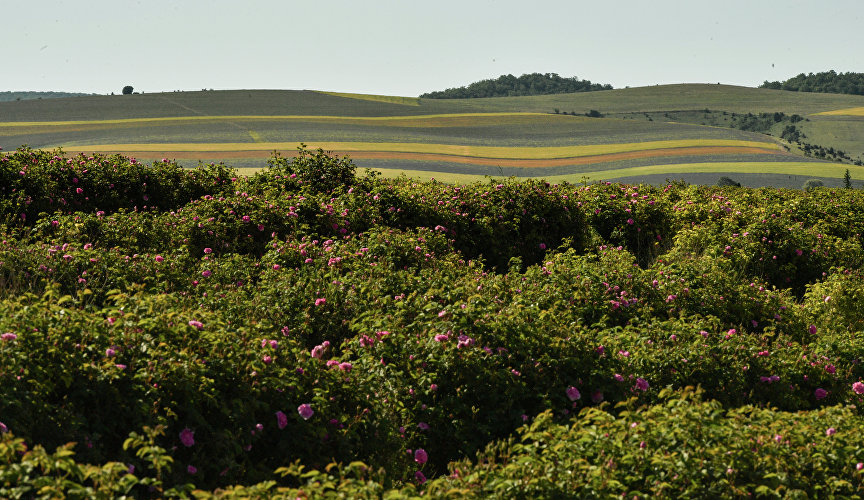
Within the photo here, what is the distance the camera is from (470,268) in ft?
27.0

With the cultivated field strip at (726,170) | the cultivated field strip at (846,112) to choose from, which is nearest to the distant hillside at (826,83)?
the cultivated field strip at (846,112)

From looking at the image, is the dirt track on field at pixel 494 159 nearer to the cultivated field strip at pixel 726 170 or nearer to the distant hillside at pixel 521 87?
the cultivated field strip at pixel 726 170

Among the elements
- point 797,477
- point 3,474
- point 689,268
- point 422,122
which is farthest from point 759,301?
point 422,122

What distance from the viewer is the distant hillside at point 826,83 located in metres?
104

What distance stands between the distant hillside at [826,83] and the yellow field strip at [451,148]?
6992 centimetres

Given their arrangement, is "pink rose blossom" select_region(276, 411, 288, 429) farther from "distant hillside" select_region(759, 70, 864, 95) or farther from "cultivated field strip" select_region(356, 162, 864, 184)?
"distant hillside" select_region(759, 70, 864, 95)

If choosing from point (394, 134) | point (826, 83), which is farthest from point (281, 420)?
point (826, 83)

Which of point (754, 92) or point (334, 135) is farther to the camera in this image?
point (754, 92)

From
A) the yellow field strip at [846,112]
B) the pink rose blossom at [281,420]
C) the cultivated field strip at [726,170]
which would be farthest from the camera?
the yellow field strip at [846,112]

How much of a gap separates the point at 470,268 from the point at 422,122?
44.9m

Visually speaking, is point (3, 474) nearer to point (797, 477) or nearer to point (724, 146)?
point (797, 477)

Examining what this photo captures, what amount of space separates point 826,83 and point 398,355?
4764 inches

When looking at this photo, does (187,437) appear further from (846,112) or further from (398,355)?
(846,112)

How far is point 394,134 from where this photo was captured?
→ 4481 centimetres
